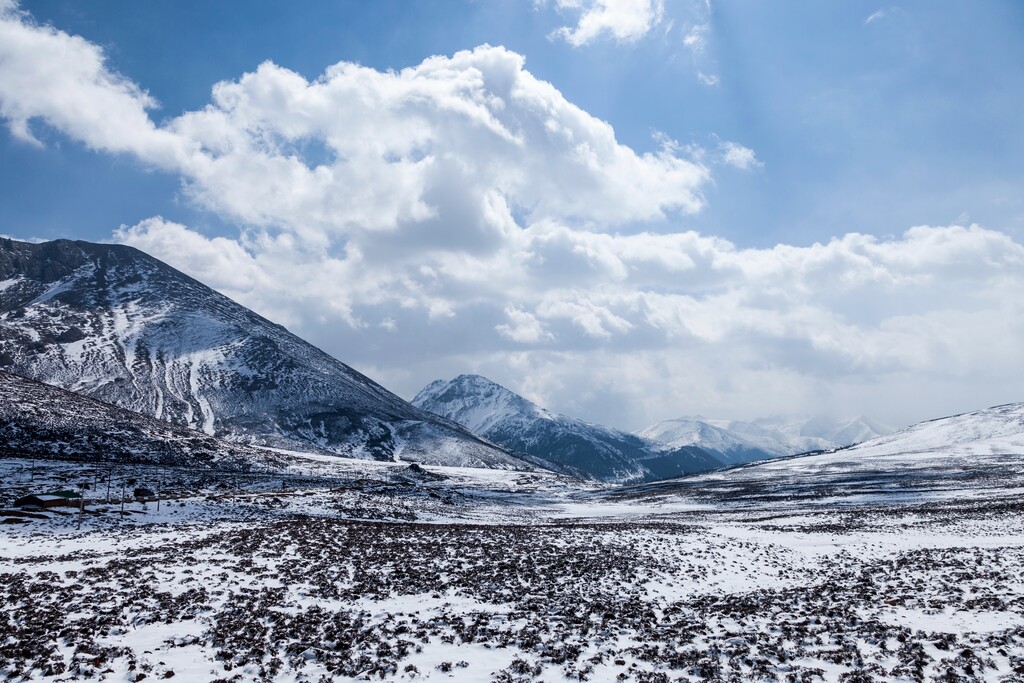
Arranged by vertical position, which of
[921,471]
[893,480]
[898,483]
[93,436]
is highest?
[93,436]

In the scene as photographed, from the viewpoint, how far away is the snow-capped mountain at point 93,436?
296 ft

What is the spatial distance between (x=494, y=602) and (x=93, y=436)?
10418 cm

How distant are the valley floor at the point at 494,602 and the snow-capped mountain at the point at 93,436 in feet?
206

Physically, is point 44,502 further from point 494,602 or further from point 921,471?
point 921,471

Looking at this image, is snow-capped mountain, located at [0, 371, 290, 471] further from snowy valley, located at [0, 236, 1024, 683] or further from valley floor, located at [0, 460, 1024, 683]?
valley floor, located at [0, 460, 1024, 683]

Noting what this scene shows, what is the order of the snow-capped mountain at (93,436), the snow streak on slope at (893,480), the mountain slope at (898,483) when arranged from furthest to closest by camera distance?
1. the snow-capped mountain at (93,436)
2. the snow streak on slope at (893,480)
3. the mountain slope at (898,483)

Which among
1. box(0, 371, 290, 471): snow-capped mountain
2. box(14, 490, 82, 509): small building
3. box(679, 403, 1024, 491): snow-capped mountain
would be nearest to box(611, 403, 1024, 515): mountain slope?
box(679, 403, 1024, 491): snow-capped mountain

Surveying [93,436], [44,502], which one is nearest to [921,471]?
[44,502]

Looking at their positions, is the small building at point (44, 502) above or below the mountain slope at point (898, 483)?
above

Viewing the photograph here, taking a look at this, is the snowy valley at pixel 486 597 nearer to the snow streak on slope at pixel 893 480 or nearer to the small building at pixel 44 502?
the small building at pixel 44 502

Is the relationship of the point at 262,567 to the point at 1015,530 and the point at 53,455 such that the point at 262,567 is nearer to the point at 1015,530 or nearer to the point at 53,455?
the point at 1015,530

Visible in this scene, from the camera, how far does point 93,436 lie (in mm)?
98125

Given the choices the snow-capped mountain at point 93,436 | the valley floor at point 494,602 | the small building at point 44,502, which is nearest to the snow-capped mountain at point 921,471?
the valley floor at point 494,602

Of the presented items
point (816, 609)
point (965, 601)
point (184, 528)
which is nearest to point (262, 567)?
point (184, 528)
